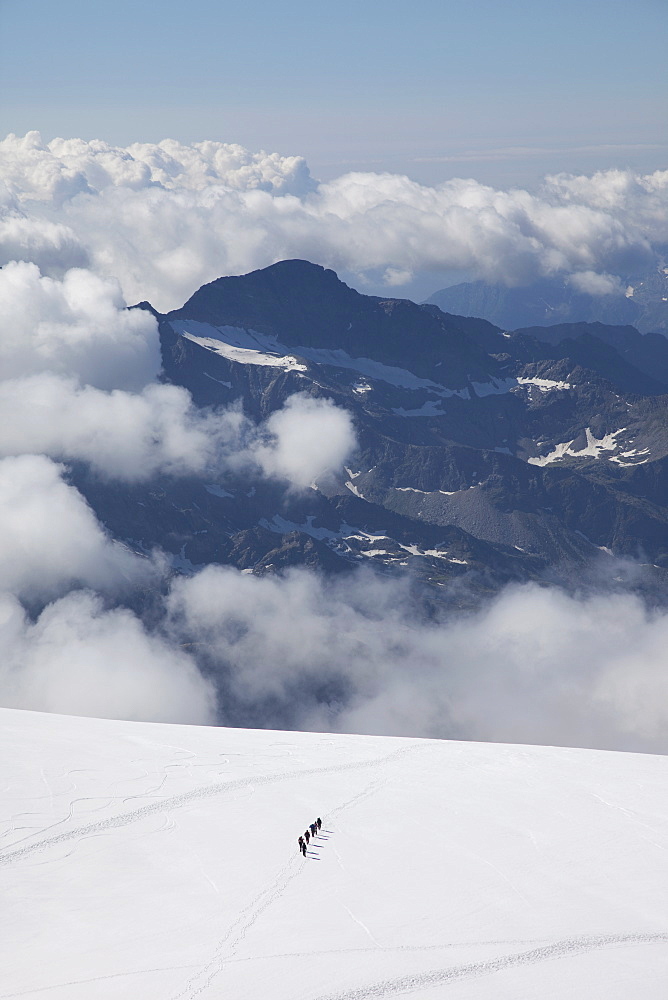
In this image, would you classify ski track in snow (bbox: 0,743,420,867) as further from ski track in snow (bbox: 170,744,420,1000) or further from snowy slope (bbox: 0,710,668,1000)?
ski track in snow (bbox: 170,744,420,1000)

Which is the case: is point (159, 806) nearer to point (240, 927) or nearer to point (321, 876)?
point (321, 876)

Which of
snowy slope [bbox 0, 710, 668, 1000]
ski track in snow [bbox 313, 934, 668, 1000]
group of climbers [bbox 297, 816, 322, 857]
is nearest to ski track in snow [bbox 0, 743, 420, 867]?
snowy slope [bbox 0, 710, 668, 1000]

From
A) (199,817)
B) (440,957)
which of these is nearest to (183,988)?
(440,957)

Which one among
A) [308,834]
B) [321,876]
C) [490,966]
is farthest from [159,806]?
[490,966]

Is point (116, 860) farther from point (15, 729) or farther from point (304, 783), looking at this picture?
point (15, 729)

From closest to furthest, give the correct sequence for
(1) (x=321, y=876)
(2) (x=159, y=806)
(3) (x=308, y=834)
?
(1) (x=321, y=876)
(3) (x=308, y=834)
(2) (x=159, y=806)
